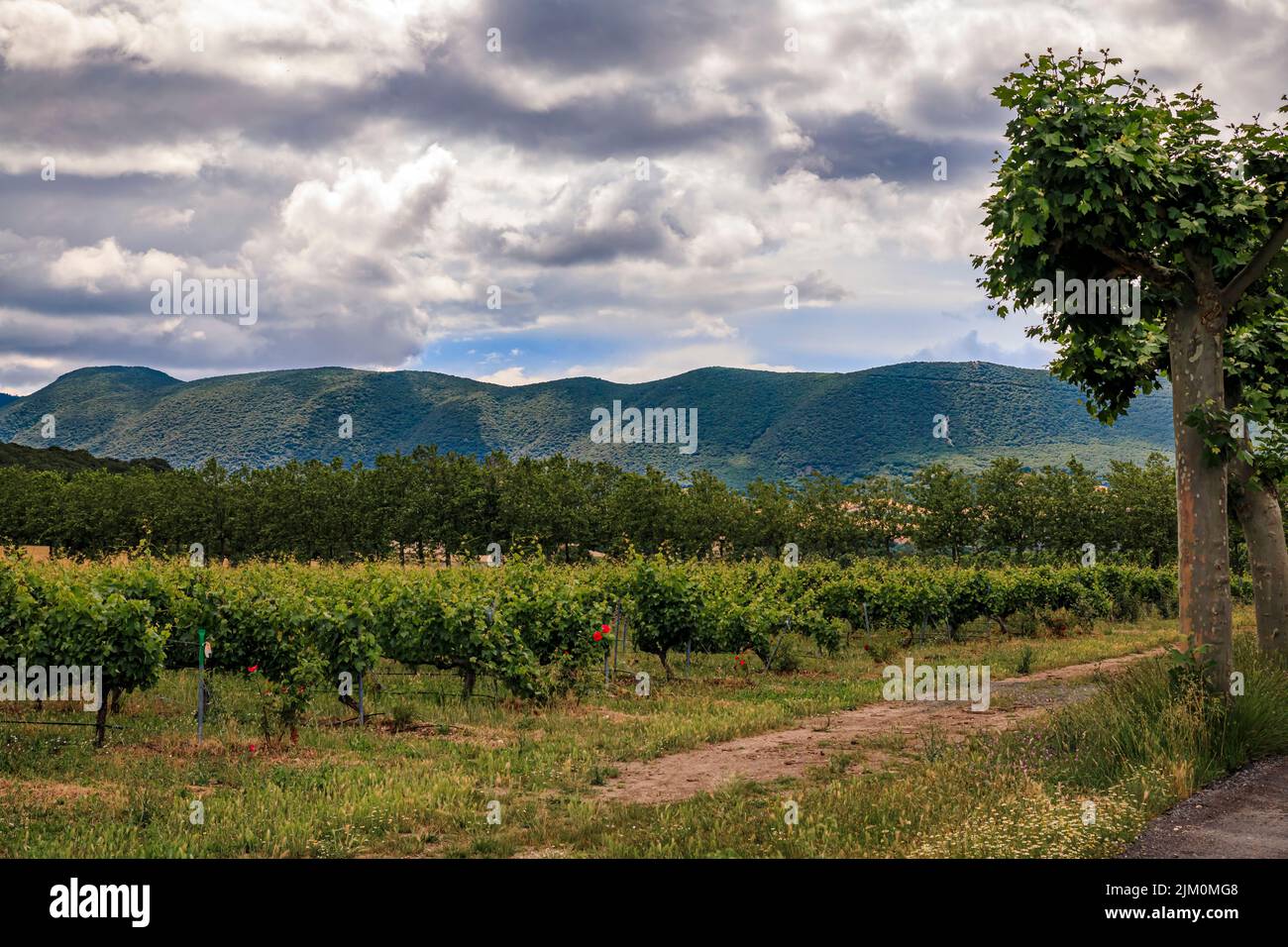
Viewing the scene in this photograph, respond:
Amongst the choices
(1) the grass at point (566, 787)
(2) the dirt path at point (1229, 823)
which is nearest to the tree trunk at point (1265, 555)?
(1) the grass at point (566, 787)

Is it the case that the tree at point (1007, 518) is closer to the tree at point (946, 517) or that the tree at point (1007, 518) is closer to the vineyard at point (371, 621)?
the tree at point (946, 517)

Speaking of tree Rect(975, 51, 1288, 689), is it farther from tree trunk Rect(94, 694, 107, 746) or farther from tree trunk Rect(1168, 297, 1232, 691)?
tree trunk Rect(94, 694, 107, 746)

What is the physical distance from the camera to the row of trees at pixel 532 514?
75.4 m

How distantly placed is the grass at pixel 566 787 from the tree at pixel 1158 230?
2167 mm

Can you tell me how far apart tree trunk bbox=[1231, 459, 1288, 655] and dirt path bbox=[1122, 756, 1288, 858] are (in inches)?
246

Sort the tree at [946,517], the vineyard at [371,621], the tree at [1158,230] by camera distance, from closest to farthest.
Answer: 1. the tree at [1158,230]
2. the vineyard at [371,621]
3. the tree at [946,517]

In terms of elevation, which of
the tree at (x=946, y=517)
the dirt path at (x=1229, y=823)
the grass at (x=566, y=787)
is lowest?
the grass at (x=566, y=787)

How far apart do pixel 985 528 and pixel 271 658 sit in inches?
2902

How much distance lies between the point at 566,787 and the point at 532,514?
63.8m

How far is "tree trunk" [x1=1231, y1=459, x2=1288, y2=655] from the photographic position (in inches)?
621

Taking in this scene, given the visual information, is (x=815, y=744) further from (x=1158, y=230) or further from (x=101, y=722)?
(x=101, y=722)

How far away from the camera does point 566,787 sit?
41.2ft
